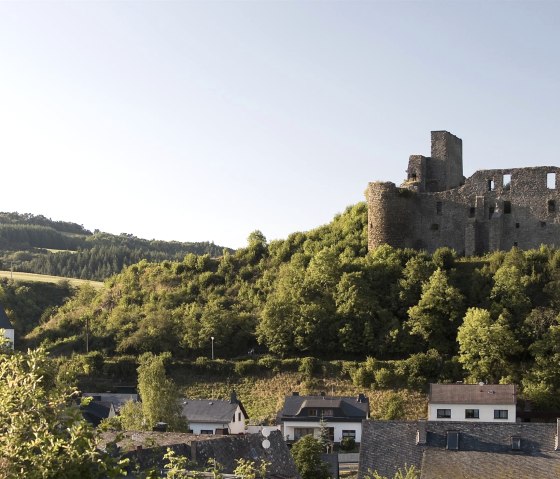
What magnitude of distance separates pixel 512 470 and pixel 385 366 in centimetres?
2482

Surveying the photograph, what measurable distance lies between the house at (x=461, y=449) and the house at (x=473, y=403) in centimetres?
1528

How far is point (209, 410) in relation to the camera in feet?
190

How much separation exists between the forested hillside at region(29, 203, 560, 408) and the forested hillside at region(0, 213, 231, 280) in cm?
6268

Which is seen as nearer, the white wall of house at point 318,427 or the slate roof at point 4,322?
the white wall of house at point 318,427

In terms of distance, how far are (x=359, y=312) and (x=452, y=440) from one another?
25.6m

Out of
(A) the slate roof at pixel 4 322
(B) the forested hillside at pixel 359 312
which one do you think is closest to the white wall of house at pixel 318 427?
(B) the forested hillside at pixel 359 312

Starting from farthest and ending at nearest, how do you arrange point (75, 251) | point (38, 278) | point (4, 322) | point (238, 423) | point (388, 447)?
point (75, 251)
point (38, 278)
point (4, 322)
point (238, 423)
point (388, 447)

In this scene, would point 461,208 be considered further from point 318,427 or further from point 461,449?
point 461,449

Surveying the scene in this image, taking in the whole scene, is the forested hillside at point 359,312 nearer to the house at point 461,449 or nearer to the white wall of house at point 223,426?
the white wall of house at point 223,426

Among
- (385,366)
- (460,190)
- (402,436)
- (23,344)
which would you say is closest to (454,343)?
(385,366)

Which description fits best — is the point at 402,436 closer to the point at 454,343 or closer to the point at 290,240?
the point at 454,343

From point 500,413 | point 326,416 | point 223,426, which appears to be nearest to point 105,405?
point 223,426

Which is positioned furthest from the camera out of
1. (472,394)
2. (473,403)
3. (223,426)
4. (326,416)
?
(326,416)

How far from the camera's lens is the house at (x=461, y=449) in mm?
35969
